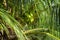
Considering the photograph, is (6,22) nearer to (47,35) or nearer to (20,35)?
(20,35)

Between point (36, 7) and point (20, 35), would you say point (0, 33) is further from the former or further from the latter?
point (36, 7)

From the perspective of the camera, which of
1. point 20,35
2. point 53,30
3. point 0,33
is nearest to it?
point 20,35

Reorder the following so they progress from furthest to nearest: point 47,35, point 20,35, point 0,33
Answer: point 47,35, point 0,33, point 20,35

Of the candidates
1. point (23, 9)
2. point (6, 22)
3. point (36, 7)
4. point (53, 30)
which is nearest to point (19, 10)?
point (23, 9)

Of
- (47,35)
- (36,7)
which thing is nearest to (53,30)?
(47,35)

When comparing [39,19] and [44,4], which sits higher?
[44,4]

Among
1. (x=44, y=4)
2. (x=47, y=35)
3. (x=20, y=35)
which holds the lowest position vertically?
(x=47, y=35)

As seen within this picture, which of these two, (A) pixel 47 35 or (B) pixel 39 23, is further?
(B) pixel 39 23
